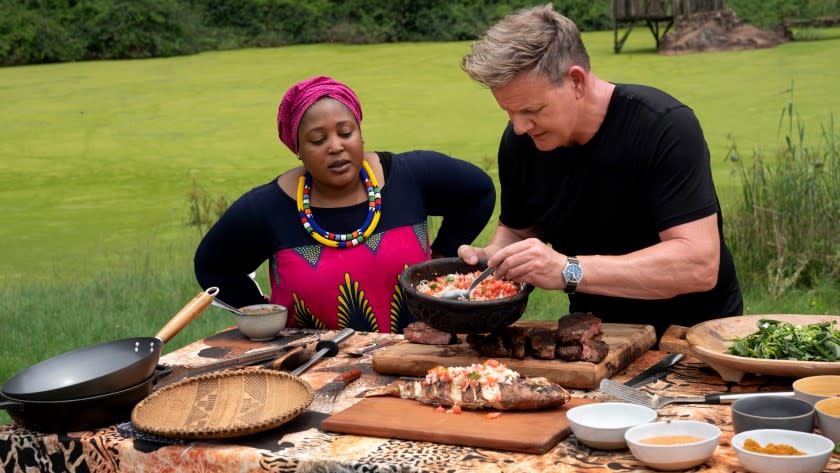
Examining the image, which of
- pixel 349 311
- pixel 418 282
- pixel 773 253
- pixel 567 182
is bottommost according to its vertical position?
pixel 773 253

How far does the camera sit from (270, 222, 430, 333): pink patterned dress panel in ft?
10.1

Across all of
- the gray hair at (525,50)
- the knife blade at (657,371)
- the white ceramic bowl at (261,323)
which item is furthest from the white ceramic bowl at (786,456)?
the white ceramic bowl at (261,323)

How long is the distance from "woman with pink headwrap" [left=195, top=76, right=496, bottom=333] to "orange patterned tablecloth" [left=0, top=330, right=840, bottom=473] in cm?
66

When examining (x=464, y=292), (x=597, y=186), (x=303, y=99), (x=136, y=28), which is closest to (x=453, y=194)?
(x=303, y=99)

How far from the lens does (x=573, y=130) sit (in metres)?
2.63

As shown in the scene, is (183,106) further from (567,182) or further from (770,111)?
(567,182)

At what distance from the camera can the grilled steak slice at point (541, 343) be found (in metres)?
2.30

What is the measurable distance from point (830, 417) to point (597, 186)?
1032 mm

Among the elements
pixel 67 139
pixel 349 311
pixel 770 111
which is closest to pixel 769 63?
pixel 770 111

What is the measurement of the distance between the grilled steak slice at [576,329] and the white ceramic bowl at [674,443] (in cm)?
48

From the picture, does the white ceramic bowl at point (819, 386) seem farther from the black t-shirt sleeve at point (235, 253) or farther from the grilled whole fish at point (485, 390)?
the black t-shirt sleeve at point (235, 253)

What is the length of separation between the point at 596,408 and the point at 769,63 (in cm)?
1110

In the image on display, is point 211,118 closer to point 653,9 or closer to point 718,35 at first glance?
point 653,9

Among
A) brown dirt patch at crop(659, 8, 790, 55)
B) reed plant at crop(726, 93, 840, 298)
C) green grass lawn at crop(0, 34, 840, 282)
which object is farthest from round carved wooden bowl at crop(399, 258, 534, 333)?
brown dirt patch at crop(659, 8, 790, 55)
